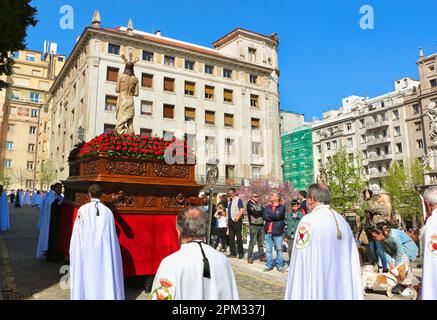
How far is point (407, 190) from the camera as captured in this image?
43.0m

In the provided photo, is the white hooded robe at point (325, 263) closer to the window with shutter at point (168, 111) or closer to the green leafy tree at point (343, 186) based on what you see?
the window with shutter at point (168, 111)

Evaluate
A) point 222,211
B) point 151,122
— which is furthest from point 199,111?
point 222,211

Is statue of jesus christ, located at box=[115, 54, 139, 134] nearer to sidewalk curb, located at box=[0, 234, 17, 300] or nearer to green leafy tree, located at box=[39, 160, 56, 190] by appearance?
sidewalk curb, located at box=[0, 234, 17, 300]

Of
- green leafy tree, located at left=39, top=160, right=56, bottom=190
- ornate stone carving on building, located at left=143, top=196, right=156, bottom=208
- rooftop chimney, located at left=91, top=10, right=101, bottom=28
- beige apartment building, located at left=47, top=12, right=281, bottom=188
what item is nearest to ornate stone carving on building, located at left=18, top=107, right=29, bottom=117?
beige apartment building, located at left=47, top=12, right=281, bottom=188

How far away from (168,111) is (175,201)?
30.7 metres

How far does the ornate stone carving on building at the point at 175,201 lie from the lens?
6.77 metres

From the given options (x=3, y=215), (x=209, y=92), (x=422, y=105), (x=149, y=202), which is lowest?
(x=3, y=215)

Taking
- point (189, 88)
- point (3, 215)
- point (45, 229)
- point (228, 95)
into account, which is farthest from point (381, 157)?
point (45, 229)

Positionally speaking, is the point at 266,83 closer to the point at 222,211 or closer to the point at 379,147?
the point at 379,147

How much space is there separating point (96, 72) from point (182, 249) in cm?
3380

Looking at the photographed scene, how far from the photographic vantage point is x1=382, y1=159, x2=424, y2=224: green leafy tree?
42.7m

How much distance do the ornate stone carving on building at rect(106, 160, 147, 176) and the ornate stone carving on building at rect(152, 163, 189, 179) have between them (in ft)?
0.77

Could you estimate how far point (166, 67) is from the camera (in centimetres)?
3691

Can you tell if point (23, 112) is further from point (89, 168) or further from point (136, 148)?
point (136, 148)
